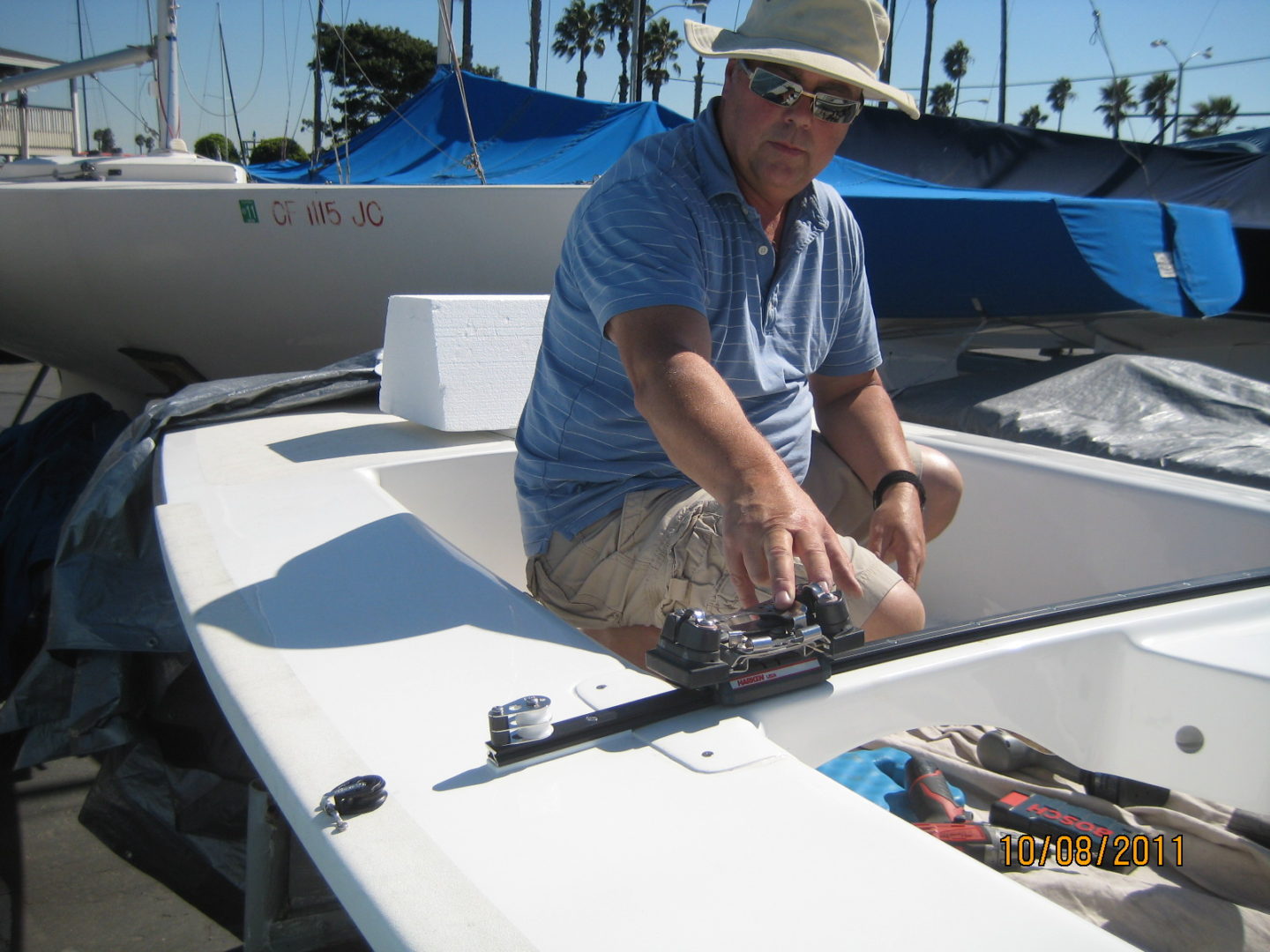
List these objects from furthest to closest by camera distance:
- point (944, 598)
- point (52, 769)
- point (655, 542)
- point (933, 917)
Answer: point (52, 769)
point (944, 598)
point (655, 542)
point (933, 917)

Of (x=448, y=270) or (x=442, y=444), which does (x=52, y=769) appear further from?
(x=448, y=270)

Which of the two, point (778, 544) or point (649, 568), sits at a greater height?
point (778, 544)

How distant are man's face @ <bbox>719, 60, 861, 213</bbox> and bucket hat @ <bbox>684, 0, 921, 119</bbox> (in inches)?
1.4

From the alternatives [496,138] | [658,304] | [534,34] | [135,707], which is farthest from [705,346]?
[534,34]

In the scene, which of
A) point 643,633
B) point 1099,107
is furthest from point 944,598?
point 1099,107

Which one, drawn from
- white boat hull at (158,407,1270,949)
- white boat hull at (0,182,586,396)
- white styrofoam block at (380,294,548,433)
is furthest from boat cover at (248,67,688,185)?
white boat hull at (158,407,1270,949)

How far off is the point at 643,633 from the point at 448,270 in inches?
168

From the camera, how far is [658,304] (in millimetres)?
1425

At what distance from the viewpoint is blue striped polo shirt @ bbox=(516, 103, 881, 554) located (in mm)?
1493

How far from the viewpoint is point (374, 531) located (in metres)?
1.63

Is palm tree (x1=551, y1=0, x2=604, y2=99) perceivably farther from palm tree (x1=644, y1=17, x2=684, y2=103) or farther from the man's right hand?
the man's right hand

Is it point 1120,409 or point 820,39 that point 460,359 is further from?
point 1120,409

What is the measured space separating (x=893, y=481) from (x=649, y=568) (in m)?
0.56
